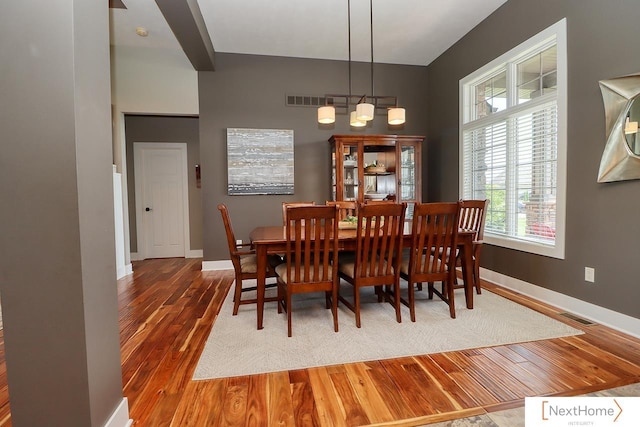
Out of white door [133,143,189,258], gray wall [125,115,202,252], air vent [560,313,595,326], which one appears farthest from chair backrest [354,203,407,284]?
white door [133,143,189,258]

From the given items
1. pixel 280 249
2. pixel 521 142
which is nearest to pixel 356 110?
pixel 280 249

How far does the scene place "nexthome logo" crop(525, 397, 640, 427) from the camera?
1.14 metres

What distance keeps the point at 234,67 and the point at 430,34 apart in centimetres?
269

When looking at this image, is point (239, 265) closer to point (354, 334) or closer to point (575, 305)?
point (354, 334)

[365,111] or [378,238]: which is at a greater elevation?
[365,111]

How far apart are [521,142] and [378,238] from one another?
2.12 metres

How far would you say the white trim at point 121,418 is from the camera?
1204 millimetres

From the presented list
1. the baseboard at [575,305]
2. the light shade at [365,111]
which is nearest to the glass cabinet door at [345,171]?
the light shade at [365,111]

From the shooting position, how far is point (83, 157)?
106 cm

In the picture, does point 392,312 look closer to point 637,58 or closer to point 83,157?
point 83,157

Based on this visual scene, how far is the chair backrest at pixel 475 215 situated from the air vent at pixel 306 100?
2.50m

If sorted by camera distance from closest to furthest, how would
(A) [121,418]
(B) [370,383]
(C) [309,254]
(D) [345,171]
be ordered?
(A) [121,418] < (B) [370,383] < (C) [309,254] < (D) [345,171]

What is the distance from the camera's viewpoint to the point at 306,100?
432 centimetres

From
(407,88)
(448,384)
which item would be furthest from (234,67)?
(448,384)
